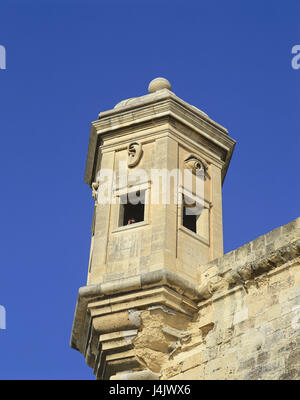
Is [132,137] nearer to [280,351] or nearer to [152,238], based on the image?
[152,238]

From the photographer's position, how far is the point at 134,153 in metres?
12.2

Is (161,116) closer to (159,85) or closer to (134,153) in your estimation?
(134,153)

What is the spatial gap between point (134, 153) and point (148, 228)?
1.37 m

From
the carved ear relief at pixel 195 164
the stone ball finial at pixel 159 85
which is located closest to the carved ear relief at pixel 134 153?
the carved ear relief at pixel 195 164

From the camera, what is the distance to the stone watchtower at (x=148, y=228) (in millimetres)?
10562

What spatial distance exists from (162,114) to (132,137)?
0.58 meters

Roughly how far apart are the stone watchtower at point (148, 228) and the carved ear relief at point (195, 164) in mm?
14

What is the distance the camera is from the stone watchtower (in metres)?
10.6
